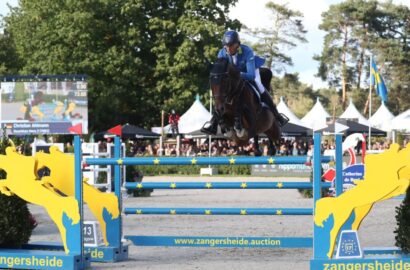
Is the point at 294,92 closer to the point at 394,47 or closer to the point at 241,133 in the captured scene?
the point at 394,47

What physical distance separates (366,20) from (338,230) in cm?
5775

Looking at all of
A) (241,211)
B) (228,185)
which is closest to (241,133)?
(228,185)

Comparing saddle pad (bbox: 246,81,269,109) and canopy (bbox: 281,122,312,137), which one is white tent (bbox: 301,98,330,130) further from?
saddle pad (bbox: 246,81,269,109)

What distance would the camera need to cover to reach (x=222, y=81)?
8.27 m

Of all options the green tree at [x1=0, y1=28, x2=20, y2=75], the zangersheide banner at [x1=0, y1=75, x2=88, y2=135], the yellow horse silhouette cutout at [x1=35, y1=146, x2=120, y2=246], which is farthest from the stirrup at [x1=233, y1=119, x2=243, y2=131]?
the green tree at [x1=0, y1=28, x2=20, y2=75]

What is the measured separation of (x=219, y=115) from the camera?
864cm

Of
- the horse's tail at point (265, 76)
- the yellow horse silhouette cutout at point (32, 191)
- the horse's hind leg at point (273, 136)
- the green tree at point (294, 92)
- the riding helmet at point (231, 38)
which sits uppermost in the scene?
the green tree at point (294, 92)

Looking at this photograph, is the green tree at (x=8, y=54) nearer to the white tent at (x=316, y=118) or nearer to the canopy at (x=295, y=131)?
the white tent at (x=316, y=118)

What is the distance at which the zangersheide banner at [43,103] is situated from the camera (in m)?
32.9

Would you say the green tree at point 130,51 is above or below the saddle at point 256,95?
above

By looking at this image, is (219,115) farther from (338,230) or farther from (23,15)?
(23,15)

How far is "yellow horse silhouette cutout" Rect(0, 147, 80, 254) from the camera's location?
8414mm

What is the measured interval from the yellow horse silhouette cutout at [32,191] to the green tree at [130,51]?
3495 cm

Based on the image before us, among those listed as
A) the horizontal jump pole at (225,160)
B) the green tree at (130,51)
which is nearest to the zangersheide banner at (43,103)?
the green tree at (130,51)
